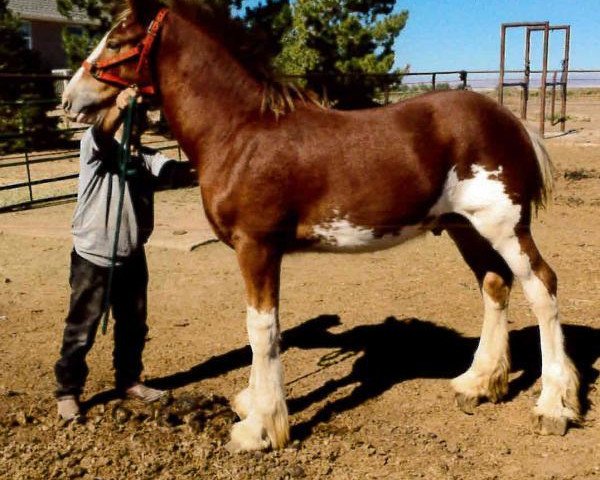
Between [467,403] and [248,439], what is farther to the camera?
[467,403]

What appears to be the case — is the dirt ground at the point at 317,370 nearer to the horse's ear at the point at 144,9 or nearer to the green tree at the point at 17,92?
the horse's ear at the point at 144,9

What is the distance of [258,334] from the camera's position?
3.39 meters

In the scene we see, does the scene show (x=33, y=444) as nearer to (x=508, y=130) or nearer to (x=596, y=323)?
(x=508, y=130)

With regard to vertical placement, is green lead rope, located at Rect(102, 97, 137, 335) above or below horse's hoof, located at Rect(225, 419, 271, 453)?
above

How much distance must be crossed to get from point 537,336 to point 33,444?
3380mm

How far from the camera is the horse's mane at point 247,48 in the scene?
11.2 feet

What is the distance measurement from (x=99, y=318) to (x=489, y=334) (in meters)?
2.17

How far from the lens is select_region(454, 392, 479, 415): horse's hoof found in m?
3.86

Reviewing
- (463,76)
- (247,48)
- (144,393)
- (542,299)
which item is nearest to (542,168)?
(542,299)

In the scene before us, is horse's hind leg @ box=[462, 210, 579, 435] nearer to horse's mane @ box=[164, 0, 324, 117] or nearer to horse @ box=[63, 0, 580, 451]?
horse @ box=[63, 0, 580, 451]

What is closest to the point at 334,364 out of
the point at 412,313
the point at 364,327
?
the point at 364,327

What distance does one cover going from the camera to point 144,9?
332 cm

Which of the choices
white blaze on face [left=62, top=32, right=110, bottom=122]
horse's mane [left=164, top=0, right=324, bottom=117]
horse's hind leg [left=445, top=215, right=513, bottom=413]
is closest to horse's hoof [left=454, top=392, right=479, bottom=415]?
horse's hind leg [left=445, top=215, right=513, bottom=413]

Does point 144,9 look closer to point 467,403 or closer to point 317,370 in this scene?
point 317,370
